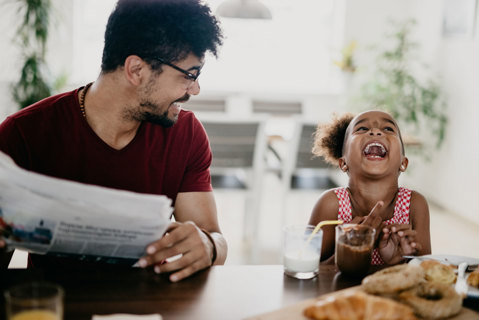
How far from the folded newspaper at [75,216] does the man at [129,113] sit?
29 cm

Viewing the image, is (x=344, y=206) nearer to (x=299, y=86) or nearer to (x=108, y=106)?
(x=108, y=106)

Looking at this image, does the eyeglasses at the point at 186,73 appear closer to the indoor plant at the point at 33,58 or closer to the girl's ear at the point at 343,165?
the girl's ear at the point at 343,165

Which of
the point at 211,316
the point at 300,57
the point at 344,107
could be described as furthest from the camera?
the point at 300,57

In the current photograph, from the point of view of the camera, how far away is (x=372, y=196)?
169 centimetres

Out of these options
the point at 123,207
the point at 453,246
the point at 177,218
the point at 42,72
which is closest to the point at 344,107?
the point at 453,246

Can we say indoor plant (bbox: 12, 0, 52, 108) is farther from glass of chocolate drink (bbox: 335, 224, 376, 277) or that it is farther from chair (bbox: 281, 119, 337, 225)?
glass of chocolate drink (bbox: 335, 224, 376, 277)

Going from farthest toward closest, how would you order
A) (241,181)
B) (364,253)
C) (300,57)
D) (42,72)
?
(300,57) < (42,72) < (241,181) < (364,253)

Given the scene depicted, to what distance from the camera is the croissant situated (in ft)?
3.19

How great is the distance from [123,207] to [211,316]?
265 millimetres

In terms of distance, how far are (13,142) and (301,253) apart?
2.69ft

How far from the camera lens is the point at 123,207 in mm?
1086

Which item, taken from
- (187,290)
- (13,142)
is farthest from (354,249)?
(13,142)

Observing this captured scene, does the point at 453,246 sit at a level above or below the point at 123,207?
below

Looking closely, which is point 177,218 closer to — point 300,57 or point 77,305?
point 77,305
